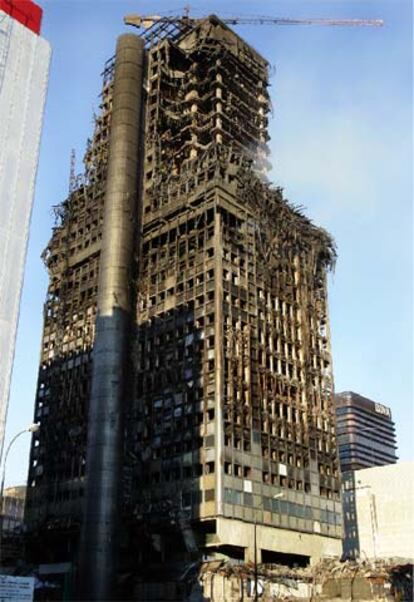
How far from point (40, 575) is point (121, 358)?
33.7 metres

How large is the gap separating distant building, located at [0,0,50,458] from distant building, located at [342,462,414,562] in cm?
9484

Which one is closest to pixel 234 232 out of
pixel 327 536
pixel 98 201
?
pixel 98 201

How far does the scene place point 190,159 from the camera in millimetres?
126500

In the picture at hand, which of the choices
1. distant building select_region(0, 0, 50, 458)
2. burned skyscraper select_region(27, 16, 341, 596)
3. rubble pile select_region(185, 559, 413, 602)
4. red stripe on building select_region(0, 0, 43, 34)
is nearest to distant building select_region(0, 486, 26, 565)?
burned skyscraper select_region(27, 16, 341, 596)

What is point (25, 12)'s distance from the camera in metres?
73.4

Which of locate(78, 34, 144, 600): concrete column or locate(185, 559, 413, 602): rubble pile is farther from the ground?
locate(78, 34, 144, 600): concrete column

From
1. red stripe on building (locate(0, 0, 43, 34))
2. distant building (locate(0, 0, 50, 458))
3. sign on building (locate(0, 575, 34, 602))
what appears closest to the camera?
sign on building (locate(0, 575, 34, 602))

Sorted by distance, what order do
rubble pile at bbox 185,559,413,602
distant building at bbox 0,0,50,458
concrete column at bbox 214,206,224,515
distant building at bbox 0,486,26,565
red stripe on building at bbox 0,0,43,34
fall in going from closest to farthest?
distant building at bbox 0,0,50,458, red stripe on building at bbox 0,0,43,34, rubble pile at bbox 185,559,413,602, concrete column at bbox 214,206,224,515, distant building at bbox 0,486,26,565

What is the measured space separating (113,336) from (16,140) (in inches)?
1637

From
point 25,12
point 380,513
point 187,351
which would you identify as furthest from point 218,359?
point 380,513

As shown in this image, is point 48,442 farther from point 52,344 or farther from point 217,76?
point 217,76

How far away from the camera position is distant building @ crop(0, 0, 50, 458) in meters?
63.3

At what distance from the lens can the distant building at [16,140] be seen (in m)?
63.3

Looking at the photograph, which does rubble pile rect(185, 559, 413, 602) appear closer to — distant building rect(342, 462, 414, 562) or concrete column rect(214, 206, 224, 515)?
concrete column rect(214, 206, 224, 515)
